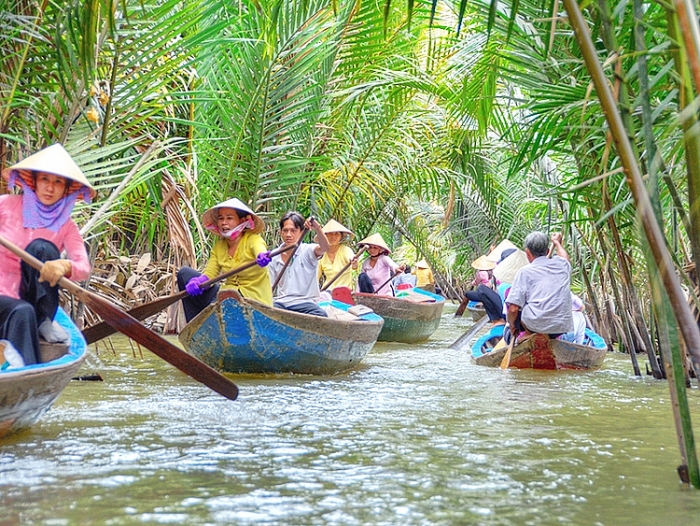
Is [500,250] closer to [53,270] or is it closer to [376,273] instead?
[376,273]

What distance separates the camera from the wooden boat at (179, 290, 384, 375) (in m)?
6.55

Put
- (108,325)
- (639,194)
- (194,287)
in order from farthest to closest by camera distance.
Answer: (194,287), (108,325), (639,194)

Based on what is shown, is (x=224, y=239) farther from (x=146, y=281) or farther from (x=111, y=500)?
(x=111, y=500)

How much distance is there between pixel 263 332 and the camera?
21.9 ft

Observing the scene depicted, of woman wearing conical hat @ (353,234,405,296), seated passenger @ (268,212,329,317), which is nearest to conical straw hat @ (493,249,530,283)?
seated passenger @ (268,212,329,317)

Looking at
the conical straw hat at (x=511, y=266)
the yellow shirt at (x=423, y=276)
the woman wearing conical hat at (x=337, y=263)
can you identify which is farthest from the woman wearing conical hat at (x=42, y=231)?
the yellow shirt at (x=423, y=276)

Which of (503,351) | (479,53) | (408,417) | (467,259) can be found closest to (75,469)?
(408,417)

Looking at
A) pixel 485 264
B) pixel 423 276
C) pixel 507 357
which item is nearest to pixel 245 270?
pixel 507 357

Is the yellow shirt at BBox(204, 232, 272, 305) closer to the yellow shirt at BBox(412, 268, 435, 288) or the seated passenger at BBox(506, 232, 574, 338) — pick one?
the seated passenger at BBox(506, 232, 574, 338)

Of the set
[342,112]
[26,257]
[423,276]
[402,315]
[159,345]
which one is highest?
[342,112]

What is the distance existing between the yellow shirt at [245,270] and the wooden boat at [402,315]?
438 cm

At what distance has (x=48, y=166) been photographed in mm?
4383

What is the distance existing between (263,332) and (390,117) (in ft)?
17.5

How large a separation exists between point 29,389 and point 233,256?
3.23 m
